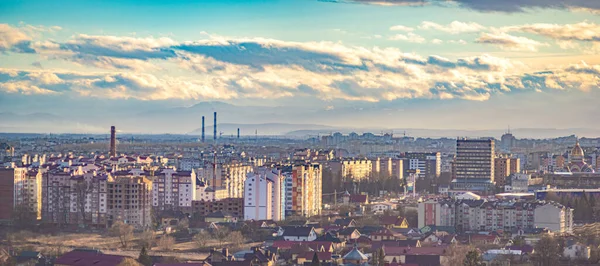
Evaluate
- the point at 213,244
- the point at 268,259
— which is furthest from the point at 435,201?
the point at 268,259

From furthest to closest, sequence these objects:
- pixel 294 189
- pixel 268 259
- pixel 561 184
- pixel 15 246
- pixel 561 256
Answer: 1. pixel 561 184
2. pixel 294 189
3. pixel 15 246
4. pixel 561 256
5. pixel 268 259

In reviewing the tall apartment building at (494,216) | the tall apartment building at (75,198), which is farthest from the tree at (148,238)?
the tall apartment building at (494,216)

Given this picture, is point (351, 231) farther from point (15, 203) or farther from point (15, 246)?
point (15, 203)

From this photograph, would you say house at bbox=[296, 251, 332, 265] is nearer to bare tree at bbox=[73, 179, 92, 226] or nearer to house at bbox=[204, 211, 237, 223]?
house at bbox=[204, 211, 237, 223]

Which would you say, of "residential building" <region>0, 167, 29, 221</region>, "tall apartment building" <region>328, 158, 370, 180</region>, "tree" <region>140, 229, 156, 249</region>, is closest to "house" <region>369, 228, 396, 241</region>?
"tree" <region>140, 229, 156, 249</region>

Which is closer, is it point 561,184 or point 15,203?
point 15,203
